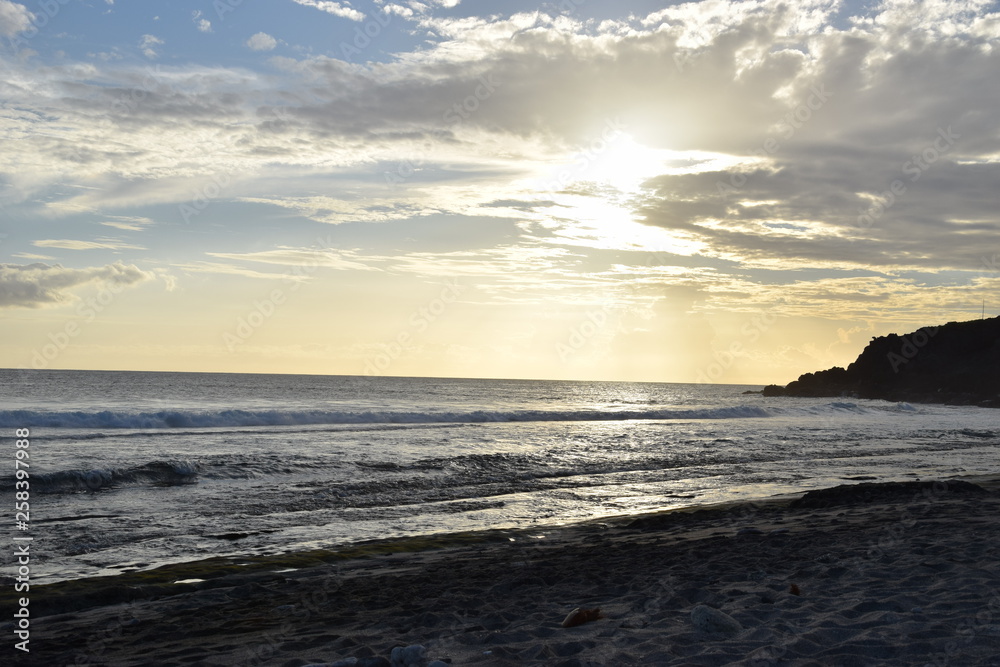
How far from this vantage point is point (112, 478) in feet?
55.9

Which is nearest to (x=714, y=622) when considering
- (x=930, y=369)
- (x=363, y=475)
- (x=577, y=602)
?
(x=577, y=602)

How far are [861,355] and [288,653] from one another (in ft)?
403

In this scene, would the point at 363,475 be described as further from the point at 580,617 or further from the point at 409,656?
the point at 409,656

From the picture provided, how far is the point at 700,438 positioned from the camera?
31.3 m

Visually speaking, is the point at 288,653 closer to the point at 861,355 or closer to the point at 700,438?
the point at 700,438

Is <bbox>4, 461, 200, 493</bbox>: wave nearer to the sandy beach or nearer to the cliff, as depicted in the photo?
the sandy beach

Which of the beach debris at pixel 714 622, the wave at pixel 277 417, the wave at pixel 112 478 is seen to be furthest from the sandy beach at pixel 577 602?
the wave at pixel 277 417

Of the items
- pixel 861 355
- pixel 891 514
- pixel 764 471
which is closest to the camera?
pixel 891 514

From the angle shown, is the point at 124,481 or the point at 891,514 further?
the point at 124,481

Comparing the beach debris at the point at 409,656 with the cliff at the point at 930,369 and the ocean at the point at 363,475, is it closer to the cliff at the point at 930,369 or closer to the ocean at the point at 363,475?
the ocean at the point at 363,475

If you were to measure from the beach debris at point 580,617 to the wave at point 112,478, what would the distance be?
45.3 ft

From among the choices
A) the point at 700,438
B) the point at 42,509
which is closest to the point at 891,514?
the point at 42,509

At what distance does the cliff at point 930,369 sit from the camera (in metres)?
87.2

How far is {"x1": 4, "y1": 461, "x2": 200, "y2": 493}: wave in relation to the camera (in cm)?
1590
